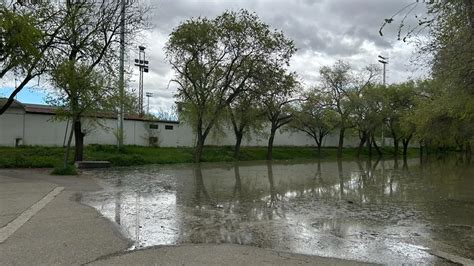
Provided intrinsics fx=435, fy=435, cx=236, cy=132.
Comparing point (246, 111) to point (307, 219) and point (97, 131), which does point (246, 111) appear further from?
point (307, 219)

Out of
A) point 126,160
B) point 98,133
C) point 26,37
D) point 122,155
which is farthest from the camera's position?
point 98,133

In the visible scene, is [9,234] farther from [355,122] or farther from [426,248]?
[355,122]

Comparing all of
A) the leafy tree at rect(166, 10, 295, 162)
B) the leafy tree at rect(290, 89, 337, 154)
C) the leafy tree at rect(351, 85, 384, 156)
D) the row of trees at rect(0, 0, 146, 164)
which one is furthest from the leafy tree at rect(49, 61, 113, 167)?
the leafy tree at rect(351, 85, 384, 156)

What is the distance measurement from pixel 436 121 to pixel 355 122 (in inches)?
969

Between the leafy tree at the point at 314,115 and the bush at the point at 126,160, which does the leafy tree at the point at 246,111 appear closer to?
the leafy tree at the point at 314,115

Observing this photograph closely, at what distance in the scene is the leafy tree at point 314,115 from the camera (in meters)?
49.3

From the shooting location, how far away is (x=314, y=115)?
169 feet

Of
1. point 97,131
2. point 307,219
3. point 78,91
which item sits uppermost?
point 78,91

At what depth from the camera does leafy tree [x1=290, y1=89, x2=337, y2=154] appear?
49281mm

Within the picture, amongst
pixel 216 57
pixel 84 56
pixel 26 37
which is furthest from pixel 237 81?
pixel 26 37

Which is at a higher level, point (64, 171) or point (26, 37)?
point (26, 37)

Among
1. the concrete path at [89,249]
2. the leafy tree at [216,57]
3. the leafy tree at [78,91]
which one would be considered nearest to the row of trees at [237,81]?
the leafy tree at [216,57]

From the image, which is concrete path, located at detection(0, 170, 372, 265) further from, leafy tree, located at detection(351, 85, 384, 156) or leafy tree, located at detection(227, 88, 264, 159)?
leafy tree, located at detection(351, 85, 384, 156)

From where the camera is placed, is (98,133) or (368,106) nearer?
(98,133)
